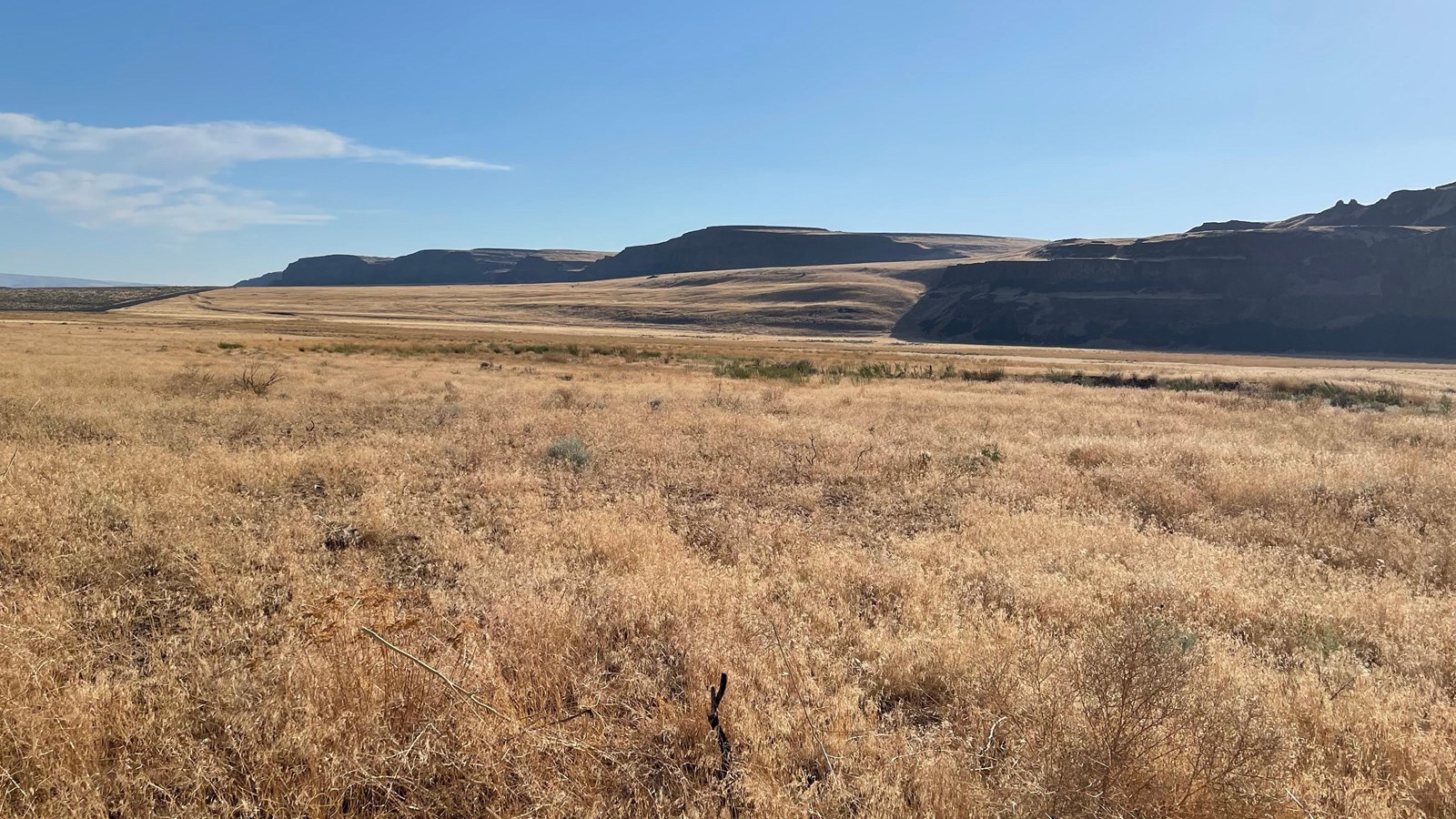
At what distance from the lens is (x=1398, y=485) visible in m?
9.64

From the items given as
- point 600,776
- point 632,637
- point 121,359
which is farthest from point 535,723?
point 121,359

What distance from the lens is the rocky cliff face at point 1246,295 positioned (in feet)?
347

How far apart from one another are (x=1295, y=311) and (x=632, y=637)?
5677 inches

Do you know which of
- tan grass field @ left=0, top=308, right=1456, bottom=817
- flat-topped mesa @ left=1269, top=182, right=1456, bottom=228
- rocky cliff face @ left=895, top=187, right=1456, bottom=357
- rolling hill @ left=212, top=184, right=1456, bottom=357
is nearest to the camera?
tan grass field @ left=0, top=308, right=1456, bottom=817

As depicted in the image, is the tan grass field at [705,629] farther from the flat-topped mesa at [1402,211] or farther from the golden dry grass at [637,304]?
the flat-topped mesa at [1402,211]

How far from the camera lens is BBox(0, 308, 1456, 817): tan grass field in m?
3.11

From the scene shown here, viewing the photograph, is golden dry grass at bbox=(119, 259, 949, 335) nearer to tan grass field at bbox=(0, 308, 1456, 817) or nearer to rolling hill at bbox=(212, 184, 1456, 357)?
rolling hill at bbox=(212, 184, 1456, 357)

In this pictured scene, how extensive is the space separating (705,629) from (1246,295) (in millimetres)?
146633

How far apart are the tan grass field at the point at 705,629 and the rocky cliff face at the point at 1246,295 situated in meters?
120

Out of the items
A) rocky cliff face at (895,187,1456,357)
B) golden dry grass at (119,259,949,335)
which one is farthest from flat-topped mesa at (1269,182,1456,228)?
golden dry grass at (119,259,949,335)

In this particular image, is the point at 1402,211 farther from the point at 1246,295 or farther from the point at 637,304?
the point at 637,304

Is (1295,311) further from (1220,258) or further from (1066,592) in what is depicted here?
(1066,592)

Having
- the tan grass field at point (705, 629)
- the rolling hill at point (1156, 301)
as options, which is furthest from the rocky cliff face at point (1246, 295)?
the tan grass field at point (705, 629)

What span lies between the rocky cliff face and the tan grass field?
395 ft
